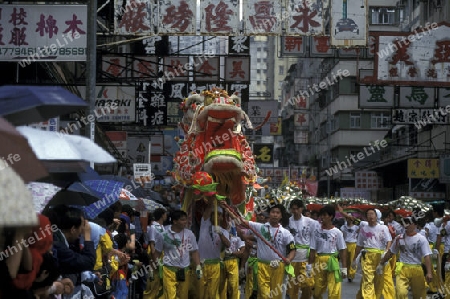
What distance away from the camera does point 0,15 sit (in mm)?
16766

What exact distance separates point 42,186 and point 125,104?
14.4 metres

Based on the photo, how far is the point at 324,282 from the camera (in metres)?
15.1

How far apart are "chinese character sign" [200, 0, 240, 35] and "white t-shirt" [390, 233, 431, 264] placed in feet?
25.5

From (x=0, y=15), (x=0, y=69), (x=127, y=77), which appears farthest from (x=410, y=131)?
(x=0, y=15)

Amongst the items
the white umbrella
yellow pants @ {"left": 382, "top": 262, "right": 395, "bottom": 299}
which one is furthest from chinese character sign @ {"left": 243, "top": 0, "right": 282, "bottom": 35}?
the white umbrella

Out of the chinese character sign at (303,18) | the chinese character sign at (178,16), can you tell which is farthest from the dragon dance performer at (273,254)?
the chinese character sign at (178,16)

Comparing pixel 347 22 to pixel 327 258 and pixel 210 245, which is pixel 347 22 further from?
pixel 210 245

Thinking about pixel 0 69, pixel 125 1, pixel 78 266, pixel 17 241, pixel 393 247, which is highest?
pixel 125 1

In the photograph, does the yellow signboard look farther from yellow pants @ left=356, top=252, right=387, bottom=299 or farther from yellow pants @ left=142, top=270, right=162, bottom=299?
yellow pants @ left=142, top=270, right=162, bottom=299

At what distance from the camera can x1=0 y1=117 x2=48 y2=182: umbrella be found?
198 inches

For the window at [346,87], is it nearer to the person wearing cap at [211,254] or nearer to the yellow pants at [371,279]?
the yellow pants at [371,279]

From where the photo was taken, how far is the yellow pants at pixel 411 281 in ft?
46.7

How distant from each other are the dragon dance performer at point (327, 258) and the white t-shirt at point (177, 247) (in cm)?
271

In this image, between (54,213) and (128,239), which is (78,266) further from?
(128,239)
